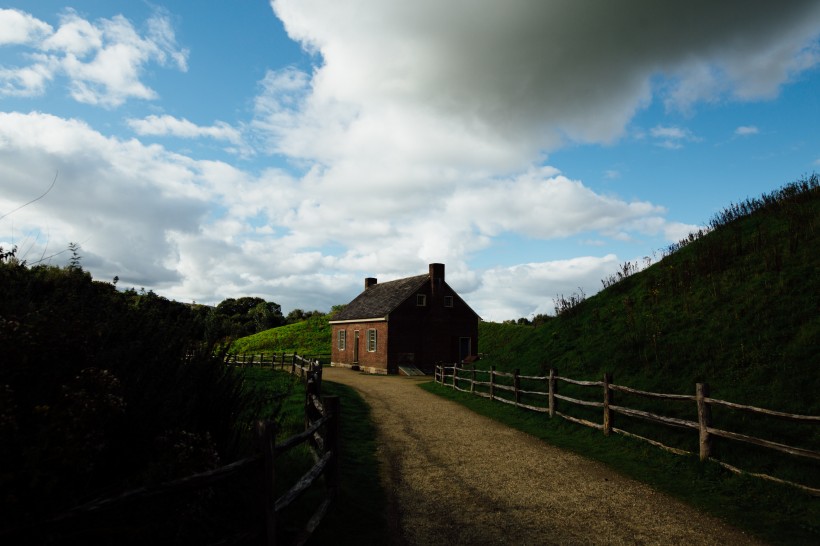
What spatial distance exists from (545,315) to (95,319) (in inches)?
1234

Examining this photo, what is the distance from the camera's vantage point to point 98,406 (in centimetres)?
363

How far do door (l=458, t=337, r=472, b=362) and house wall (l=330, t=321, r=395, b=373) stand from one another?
21.2ft

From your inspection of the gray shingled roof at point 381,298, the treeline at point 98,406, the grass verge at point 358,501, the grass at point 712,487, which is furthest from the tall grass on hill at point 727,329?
the gray shingled roof at point 381,298

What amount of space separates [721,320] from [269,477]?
44.5 ft

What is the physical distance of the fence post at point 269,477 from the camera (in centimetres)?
472

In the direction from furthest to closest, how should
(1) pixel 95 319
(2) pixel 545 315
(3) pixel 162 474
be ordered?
(2) pixel 545 315, (1) pixel 95 319, (3) pixel 162 474

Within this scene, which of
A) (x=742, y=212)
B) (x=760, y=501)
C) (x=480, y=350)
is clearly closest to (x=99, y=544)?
(x=760, y=501)

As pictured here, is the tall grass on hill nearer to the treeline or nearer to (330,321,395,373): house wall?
the treeline

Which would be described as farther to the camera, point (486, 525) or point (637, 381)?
point (637, 381)

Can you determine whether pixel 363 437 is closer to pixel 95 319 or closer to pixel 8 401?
pixel 95 319

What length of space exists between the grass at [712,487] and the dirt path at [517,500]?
1.12ft

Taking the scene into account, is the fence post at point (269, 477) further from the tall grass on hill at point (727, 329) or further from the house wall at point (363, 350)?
the house wall at point (363, 350)

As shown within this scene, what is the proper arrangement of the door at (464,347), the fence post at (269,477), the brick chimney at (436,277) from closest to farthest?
the fence post at (269,477) < the brick chimney at (436,277) < the door at (464,347)

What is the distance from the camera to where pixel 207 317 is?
7156 millimetres
